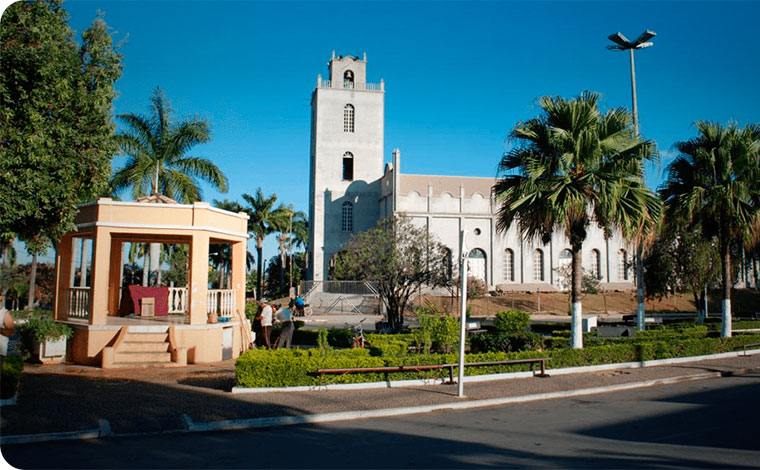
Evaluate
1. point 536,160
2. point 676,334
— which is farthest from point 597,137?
point 676,334

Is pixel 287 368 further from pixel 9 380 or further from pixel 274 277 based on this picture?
pixel 274 277

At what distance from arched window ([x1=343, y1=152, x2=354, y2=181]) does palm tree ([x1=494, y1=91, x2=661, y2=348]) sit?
40.5 metres

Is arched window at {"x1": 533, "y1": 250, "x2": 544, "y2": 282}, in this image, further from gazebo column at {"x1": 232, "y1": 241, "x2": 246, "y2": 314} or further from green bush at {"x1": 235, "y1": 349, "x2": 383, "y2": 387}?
green bush at {"x1": 235, "y1": 349, "x2": 383, "y2": 387}

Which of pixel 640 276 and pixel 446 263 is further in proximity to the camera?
pixel 446 263

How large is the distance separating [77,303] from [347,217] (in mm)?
38494

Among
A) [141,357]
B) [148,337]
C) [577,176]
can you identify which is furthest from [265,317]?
[577,176]

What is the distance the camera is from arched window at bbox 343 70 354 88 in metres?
55.7

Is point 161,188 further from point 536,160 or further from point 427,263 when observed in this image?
point 536,160

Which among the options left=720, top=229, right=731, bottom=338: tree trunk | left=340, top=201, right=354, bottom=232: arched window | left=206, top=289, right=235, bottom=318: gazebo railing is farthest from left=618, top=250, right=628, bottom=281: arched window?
left=206, top=289, right=235, bottom=318: gazebo railing

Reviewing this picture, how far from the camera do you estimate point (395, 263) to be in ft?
72.9

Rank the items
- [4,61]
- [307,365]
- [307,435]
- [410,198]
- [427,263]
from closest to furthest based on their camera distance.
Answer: [307,435] < [4,61] < [307,365] < [427,263] < [410,198]

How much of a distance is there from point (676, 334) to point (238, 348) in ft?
50.0

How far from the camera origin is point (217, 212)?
1658cm

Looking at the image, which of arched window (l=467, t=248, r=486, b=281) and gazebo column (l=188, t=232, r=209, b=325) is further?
arched window (l=467, t=248, r=486, b=281)
